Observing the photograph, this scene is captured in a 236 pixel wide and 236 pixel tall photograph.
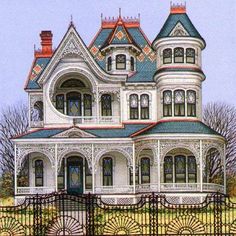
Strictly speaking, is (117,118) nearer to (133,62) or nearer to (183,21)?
(133,62)

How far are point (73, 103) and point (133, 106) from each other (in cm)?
388

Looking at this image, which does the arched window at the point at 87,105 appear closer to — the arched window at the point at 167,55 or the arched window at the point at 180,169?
the arched window at the point at 167,55

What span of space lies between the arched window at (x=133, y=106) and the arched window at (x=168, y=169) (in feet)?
12.8

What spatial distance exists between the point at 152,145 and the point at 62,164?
20.5ft

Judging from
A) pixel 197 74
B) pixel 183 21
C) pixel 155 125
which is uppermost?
pixel 183 21

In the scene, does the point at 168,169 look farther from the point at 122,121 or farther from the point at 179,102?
the point at 122,121

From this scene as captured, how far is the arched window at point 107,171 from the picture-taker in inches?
1837

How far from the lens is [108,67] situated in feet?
162

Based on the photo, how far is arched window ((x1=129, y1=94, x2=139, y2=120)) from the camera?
47.8 metres

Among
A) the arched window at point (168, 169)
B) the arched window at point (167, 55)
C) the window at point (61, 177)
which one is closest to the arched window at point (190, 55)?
the arched window at point (167, 55)

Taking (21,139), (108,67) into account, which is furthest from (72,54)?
(21,139)

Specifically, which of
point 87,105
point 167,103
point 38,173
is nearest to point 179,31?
point 167,103

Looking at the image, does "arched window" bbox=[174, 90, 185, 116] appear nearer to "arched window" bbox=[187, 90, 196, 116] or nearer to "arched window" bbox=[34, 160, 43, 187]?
"arched window" bbox=[187, 90, 196, 116]

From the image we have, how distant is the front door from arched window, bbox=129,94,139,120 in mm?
4301
